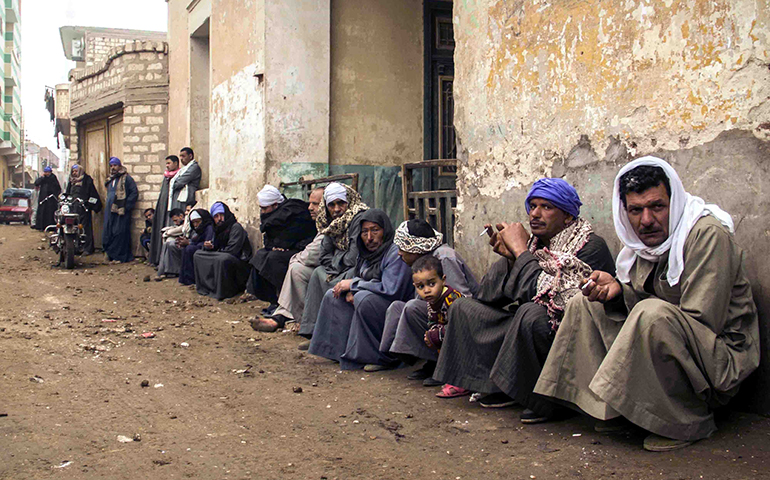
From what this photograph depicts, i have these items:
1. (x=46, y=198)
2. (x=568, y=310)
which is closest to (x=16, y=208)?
(x=46, y=198)

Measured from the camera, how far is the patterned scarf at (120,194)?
11.8 metres

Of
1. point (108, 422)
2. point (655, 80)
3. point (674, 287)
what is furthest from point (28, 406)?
point (655, 80)

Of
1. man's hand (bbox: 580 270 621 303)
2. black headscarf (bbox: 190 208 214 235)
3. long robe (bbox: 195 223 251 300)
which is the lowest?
long robe (bbox: 195 223 251 300)

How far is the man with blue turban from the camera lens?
340cm

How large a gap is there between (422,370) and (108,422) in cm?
178

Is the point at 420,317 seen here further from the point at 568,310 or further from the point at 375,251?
the point at 568,310

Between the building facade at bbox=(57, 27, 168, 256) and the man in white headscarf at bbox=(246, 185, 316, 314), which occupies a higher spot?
the building facade at bbox=(57, 27, 168, 256)

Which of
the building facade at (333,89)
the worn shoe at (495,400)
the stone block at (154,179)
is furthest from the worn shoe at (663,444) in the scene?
the stone block at (154,179)

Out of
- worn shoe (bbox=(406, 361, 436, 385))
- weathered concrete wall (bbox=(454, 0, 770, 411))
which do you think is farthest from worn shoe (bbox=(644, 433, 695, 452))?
worn shoe (bbox=(406, 361, 436, 385))

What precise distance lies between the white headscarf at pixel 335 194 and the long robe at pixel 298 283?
439 mm

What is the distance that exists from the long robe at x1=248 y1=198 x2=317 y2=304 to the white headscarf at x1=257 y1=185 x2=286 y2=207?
0.17 meters

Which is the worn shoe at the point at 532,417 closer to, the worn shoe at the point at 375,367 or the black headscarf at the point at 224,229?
the worn shoe at the point at 375,367

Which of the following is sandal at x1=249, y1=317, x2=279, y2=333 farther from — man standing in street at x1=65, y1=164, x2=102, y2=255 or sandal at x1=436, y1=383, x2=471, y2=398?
man standing in street at x1=65, y1=164, x2=102, y2=255

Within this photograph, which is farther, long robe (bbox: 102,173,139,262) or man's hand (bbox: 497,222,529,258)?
long robe (bbox: 102,173,139,262)
